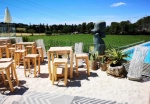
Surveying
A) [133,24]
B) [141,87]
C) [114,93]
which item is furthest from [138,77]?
[133,24]

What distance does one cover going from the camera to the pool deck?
452 cm

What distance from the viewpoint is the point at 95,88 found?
17.0 ft

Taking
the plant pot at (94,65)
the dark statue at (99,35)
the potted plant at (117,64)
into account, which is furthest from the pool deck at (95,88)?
the dark statue at (99,35)

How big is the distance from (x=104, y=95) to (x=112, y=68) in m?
1.83

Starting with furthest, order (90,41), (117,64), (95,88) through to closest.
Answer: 1. (90,41)
2. (117,64)
3. (95,88)

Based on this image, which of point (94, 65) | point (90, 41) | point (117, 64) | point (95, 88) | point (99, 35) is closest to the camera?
point (95, 88)

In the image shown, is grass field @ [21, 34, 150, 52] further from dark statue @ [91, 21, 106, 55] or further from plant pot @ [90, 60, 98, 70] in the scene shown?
plant pot @ [90, 60, 98, 70]

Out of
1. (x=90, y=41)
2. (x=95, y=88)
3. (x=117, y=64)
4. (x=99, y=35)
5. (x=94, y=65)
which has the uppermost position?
(x=99, y=35)

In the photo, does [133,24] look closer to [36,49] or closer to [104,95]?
[36,49]

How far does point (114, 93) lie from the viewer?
4.77 m

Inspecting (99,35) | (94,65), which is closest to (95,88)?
(94,65)

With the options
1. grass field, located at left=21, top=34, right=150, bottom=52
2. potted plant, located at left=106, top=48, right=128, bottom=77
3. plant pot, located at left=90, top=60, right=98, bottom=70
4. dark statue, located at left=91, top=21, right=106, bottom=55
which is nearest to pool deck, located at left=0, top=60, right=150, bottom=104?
potted plant, located at left=106, top=48, right=128, bottom=77

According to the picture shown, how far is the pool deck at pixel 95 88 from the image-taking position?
4.52m

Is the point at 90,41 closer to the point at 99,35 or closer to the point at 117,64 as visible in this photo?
the point at 99,35
